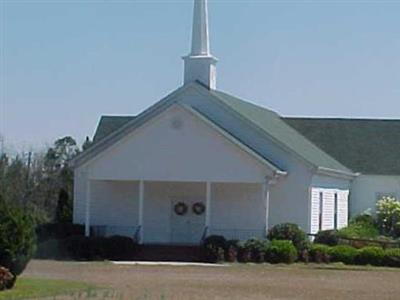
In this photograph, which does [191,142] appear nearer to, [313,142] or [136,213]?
[136,213]

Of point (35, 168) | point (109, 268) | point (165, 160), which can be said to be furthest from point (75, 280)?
point (35, 168)

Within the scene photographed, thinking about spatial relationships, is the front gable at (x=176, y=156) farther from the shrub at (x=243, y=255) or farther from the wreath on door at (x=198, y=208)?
the shrub at (x=243, y=255)

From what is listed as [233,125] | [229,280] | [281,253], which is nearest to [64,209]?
[233,125]

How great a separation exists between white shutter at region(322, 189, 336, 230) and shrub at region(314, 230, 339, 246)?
13.2 feet

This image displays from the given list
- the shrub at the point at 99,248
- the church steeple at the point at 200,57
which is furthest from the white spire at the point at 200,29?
the shrub at the point at 99,248

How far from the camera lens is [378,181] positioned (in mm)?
58094

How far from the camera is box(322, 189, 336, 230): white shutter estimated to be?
51644mm

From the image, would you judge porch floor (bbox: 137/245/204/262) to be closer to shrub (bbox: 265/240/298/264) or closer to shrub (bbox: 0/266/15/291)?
shrub (bbox: 265/240/298/264)

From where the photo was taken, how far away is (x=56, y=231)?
157 ft

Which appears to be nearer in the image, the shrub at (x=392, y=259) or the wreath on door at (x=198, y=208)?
the shrub at (x=392, y=259)

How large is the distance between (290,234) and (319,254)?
2060 mm

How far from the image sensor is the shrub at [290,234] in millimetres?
45094

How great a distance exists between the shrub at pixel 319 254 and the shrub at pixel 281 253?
2.86 ft

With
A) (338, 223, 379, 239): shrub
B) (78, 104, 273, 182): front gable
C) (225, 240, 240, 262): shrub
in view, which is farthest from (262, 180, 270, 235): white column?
(225, 240, 240, 262): shrub
